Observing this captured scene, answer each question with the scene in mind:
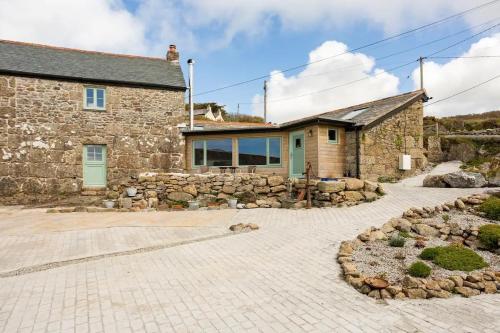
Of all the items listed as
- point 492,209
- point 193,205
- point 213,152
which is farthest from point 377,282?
point 213,152

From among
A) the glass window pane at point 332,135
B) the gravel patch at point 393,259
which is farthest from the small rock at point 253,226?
the glass window pane at point 332,135

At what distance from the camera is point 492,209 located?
8930 mm

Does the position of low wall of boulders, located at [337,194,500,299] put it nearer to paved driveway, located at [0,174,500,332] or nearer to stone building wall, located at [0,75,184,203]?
paved driveway, located at [0,174,500,332]

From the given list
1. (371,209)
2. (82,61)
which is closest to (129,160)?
(82,61)

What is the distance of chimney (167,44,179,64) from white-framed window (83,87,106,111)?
16.7 ft

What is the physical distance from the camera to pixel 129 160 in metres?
17.1

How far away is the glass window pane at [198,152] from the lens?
18.1 m

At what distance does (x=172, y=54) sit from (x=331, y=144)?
11.7 m

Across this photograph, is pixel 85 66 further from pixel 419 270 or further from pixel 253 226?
pixel 419 270

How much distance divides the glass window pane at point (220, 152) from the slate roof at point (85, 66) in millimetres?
3667

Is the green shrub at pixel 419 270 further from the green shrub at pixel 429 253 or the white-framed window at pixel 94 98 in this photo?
the white-framed window at pixel 94 98

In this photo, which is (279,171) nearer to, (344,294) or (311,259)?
(311,259)

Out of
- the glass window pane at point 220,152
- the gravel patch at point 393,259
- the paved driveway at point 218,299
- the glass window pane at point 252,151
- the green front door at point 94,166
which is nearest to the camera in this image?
the paved driveway at point 218,299

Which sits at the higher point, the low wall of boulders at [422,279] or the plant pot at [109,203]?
the plant pot at [109,203]
